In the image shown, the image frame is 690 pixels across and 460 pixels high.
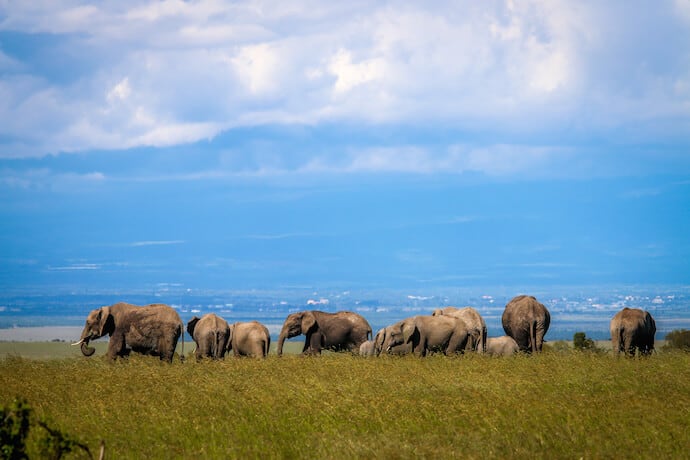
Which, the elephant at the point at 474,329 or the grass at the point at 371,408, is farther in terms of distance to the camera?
the elephant at the point at 474,329

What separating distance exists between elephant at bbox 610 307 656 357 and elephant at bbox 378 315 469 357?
491cm

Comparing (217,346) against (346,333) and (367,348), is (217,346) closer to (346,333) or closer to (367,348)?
(367,348)

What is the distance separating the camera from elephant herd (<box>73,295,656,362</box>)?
2802 centimetres

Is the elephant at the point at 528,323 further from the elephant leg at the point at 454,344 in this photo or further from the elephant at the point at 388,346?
the elephant at the point at 388,346

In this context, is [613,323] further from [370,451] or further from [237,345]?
[370,451]

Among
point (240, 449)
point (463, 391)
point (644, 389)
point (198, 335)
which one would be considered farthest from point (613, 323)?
point (240, 449)

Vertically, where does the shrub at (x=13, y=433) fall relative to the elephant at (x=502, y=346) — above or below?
below

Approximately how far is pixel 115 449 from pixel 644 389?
1148 cm

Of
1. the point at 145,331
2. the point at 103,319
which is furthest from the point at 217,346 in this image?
the point at 103,319

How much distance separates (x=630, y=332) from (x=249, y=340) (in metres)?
12.8

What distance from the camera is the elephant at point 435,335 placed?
30.3m

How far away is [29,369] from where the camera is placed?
974 inches

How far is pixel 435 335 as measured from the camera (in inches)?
1193

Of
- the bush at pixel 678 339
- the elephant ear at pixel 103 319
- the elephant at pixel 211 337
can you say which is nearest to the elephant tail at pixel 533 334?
the bush at pixel 678 339
